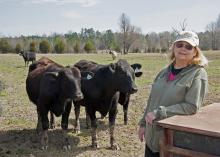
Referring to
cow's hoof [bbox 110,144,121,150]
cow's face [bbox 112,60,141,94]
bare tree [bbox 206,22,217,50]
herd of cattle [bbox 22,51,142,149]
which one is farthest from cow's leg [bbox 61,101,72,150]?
bare tree [bbox 206,22,217,50]

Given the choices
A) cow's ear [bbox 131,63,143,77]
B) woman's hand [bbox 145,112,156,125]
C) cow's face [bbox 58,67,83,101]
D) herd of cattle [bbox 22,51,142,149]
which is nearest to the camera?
woman's hand [bbox 145,112,156,125]

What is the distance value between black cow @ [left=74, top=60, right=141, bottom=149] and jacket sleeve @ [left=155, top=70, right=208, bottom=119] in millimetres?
4000

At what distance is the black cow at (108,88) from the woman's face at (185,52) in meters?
3.92

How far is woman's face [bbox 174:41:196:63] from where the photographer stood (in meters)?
3.42

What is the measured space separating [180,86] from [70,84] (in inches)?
164

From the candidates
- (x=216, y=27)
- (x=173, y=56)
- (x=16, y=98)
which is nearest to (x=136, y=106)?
(x=16, y=98)

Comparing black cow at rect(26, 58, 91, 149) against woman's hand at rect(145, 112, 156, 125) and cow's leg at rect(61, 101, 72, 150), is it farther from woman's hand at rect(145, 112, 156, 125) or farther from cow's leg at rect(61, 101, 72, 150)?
woman's hand at rect(145, 112, 156, 125)

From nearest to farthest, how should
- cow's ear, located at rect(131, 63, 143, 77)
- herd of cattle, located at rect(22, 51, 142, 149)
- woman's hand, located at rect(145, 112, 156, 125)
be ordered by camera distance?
woman's hand, located at rect(145, 112, 156, 125)
herd of cattle, located at rect(22, 51, 142, 149)
cow's ear, located at rect(131, 63, 143, 77)

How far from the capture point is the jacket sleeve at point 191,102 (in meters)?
3.30

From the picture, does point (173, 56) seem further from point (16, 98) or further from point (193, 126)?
point (16, 98)

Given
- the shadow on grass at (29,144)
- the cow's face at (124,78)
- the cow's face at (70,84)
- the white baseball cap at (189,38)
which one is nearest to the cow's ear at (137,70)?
the cow's face at (124,78)

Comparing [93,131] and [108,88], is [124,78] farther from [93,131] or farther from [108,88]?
[93,131]

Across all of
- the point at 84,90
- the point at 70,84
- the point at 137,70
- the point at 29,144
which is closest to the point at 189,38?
the point at 70,84

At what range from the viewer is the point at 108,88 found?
24.7ft
